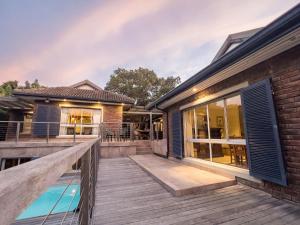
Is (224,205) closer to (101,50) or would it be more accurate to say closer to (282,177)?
(282,177)

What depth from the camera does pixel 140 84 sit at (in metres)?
22.0

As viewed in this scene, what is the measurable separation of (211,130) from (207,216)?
10.0ft

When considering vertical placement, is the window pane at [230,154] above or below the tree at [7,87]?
below

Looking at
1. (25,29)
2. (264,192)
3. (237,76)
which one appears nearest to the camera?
(264,192)

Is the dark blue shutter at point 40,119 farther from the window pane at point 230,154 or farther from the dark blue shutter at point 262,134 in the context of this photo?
the dark blue shutter at point 262,134

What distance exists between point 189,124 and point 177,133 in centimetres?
61

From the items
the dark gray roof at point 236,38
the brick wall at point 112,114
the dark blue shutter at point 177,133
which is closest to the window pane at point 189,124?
the dark blue shutter at point 177,133

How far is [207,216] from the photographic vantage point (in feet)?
7.72

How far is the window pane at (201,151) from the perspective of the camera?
16.8 ft

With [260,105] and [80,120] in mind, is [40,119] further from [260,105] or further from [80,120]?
[260,105]

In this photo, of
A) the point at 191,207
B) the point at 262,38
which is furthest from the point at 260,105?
the point at 191,207

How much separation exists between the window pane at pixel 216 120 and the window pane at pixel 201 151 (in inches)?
18.4

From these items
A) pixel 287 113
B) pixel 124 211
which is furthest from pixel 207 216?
pixel 287 113

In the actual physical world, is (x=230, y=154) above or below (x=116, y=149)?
above
